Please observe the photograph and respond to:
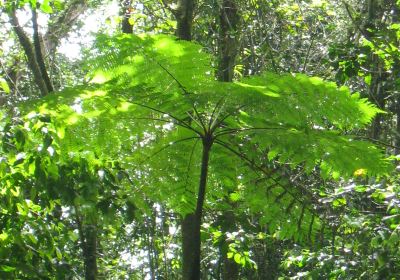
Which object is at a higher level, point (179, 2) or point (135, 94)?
point (179, 2)

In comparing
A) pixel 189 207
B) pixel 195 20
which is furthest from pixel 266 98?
pixel 195 20

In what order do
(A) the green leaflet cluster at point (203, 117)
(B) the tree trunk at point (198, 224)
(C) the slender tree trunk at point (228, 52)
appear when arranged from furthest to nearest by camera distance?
(C) the slender tree trunk at point (228, 52) < (A) the green leaflet cluster at point (203, 117) < (B) the tree trunk at point (198, 224)

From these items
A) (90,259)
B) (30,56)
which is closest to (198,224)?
(90,259)

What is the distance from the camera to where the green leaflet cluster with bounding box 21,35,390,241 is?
2.29 meters

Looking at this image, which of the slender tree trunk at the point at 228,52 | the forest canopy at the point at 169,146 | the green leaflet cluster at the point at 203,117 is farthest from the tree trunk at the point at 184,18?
the green leaflet cluster at the point at 203,117

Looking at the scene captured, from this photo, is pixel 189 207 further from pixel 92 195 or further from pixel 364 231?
pixel 364 231

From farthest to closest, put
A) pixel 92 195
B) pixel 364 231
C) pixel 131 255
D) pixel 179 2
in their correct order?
pixel 131 255 → pixel 179 2 → pixel 364 231 → pixel 92 195

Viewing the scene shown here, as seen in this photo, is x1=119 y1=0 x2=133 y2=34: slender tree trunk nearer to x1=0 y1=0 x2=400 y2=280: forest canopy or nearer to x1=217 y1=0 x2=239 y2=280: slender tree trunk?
x1=217 y1=0 x2=239 y2=280: slender tree trunk

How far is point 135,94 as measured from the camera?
2268 millimetres

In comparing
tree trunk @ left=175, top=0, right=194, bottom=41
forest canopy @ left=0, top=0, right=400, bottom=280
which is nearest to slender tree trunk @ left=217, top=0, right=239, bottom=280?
tree trunk @ left=175, top=0, right=194, bottom=41

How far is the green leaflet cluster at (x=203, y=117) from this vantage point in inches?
90.0

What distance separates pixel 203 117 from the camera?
251 centimetres

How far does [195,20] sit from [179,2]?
2088mm

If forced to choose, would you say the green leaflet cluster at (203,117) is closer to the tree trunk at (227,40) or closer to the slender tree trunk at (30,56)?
the tree trunk at (227,40)
